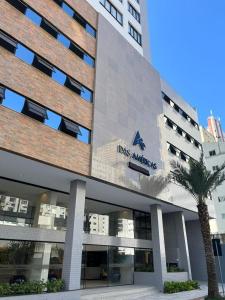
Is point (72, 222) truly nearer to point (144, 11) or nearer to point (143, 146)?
point (143, 146)

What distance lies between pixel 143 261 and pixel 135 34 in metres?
22.0

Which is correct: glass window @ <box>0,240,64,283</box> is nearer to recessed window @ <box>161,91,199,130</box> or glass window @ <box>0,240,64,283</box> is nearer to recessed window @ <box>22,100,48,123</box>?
recessed window @ <box>22,100,48,123</box>

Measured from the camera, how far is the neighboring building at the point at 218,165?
161 ft

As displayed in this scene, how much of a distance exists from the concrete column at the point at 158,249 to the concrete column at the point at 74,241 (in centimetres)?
889

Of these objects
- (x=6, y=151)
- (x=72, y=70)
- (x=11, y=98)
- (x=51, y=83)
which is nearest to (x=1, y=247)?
(x=6, y=151)

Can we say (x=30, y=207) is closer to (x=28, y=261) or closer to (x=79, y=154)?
(x=28, y=261)

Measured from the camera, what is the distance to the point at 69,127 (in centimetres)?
1565

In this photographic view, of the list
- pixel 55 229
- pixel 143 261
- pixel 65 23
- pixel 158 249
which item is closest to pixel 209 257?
pixel 158 249

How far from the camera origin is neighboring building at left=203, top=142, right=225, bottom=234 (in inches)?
1935

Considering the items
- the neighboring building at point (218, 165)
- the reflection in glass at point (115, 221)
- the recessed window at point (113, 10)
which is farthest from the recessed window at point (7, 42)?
the neighboring building at point (218, 165)

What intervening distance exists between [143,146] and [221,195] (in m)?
35.2

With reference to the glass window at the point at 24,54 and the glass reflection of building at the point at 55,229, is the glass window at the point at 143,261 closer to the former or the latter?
the glass reflection of building at the point at 55,229

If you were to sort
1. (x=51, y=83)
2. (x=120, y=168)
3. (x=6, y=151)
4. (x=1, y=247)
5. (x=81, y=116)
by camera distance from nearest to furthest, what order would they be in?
(x=6, y=151)
(x=1, y=247)
(x=51, y=83)
(x=81, y=116)
(x=120, y=168)

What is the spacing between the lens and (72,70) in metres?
17.3
